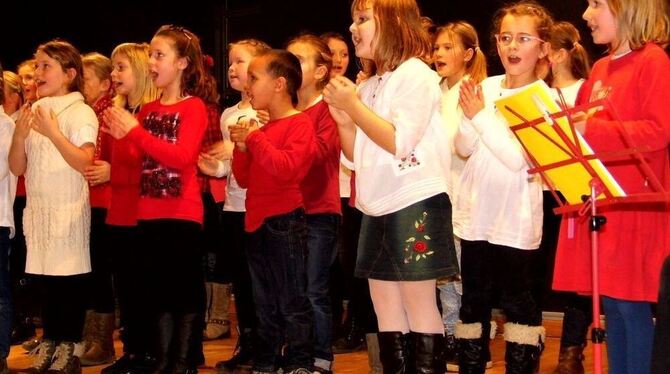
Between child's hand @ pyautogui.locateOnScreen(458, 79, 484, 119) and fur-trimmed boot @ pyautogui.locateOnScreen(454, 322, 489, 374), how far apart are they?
2.69 feet

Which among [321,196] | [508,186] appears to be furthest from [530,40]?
Answer: [321,196]

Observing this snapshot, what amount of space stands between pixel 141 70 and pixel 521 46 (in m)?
1.72

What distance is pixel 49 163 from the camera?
4.09 metres

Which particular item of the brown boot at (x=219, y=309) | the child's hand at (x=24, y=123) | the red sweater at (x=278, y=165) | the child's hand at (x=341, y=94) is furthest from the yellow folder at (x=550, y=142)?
the brown boot at (x=219, y=309)

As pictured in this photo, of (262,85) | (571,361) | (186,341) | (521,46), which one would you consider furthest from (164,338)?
(521,46)

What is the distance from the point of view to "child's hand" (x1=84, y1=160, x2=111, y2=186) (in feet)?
13.3

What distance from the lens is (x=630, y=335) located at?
278 cm

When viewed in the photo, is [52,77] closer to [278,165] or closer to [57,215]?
[57,215]

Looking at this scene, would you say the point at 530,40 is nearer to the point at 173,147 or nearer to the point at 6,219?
the point at 173,147

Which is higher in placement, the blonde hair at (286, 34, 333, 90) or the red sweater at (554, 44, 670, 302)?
the blonde hair at (286, 34, 333, 90)

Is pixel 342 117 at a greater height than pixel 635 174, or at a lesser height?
greater

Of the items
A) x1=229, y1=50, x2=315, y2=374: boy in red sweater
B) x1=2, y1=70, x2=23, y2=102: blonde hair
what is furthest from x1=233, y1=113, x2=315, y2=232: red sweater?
x1=2, y1=70, x2=23, y2=102: blonde hair

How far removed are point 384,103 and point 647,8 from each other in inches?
33.1

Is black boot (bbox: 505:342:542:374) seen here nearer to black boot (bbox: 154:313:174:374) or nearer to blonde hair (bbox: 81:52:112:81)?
black boot (bbox: 154:313:174:374)
